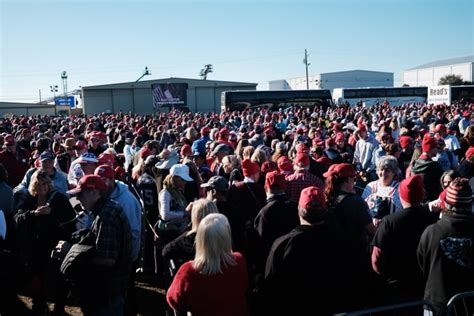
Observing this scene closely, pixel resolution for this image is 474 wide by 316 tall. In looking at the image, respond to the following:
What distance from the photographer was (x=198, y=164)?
29.9 feet

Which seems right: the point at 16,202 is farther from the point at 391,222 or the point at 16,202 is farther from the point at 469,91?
the point at 469,91

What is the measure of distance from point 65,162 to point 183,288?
654cm

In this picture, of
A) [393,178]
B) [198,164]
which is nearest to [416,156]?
[393,178]

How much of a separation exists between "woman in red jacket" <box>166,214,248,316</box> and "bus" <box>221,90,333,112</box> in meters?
42.8

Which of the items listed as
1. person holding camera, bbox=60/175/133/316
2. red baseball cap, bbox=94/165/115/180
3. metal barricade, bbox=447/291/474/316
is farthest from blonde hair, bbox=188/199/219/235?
metal barricade, bbox=447/291/474/316

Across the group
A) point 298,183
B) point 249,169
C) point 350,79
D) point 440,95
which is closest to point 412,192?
point 298,183

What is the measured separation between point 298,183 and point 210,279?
3.29 meters

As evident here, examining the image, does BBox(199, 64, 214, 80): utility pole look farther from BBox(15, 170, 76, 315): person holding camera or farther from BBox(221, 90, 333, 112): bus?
BBox(15, 170, 76, 315): person holding camera

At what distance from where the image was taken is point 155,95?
195ft

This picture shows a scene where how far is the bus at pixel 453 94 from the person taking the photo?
4312 cm

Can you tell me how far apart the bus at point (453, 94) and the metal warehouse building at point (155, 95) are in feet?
96.9

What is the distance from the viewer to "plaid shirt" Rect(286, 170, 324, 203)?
6.60 meters

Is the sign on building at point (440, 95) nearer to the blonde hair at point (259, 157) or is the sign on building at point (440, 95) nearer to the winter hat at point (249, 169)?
the blonde hair at point (259, 157)

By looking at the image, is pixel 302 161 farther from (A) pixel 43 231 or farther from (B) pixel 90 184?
(A) pixel 43 231
